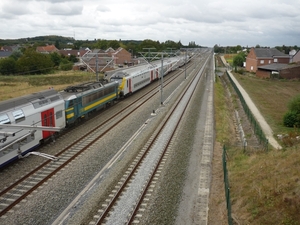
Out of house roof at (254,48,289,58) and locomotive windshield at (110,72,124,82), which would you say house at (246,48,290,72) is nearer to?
house roof at (254,48,289,58)

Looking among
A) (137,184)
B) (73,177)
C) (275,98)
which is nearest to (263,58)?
(275,98)

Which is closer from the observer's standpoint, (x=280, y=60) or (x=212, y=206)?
(x=212, y=206)

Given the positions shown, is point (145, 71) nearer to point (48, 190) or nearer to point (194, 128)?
point (194, 128)

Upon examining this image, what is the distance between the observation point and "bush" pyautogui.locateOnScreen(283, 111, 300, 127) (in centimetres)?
2833

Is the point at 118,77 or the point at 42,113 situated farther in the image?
the point at 118,77

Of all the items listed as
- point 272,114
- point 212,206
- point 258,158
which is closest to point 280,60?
point 272,114

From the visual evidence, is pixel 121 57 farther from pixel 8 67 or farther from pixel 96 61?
pixel 96 61

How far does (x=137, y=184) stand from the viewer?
16109 mm

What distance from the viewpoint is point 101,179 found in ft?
54.2

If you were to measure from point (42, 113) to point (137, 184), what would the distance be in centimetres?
846

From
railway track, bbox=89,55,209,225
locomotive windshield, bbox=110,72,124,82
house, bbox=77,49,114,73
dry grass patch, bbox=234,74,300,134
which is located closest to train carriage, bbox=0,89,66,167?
railway track, bbox=89,55,209,225

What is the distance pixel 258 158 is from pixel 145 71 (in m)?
33.9

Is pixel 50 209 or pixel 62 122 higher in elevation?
pixel 62 122

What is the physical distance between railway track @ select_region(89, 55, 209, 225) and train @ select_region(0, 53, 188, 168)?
13.8 feet
